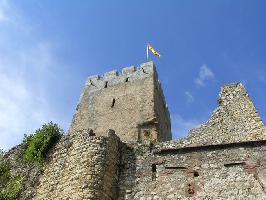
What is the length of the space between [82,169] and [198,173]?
3197 mm

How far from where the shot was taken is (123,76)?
21.7 meters

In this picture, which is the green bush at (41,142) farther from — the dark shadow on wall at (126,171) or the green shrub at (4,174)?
the dark shadow on wall at (126,171)

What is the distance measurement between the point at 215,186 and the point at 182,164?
3.91 ft

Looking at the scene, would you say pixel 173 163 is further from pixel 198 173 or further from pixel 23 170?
pixel 23 170

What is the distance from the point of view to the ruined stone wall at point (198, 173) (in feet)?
34.9

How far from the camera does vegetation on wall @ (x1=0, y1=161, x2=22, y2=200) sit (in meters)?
13.0

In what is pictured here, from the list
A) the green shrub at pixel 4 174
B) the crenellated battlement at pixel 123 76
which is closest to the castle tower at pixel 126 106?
the crenellated battlement at pixel 123 76

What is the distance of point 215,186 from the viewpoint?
35.3 feet

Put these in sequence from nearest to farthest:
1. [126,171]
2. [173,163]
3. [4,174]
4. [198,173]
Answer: [198,173]
[173,163]
[126,171]
[4,174]

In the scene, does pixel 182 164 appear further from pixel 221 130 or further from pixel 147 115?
pixel 147 115

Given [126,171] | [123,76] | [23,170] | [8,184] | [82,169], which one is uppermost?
[123,76]

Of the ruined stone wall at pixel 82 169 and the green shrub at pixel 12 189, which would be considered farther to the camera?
the green shrub at pixel 12 189

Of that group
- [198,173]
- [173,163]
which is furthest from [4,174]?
[198,173]

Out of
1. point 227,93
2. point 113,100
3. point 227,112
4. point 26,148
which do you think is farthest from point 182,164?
point 113,100
